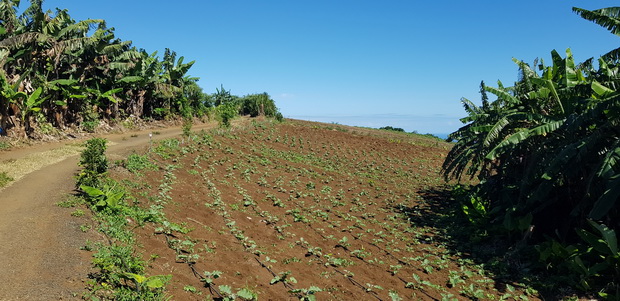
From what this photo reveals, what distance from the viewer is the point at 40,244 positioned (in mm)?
6414

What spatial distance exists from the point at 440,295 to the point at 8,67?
20.3 meters

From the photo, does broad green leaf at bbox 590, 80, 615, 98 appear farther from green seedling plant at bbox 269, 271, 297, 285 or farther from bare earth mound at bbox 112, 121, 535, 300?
green seedling plant at bbox 269, 271, 297, 285

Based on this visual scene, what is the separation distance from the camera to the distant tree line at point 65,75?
16203mm

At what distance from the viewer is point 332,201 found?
13.7 meters

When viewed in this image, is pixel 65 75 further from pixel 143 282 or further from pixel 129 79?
pixel 143 282

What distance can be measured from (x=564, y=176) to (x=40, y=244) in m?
11.4

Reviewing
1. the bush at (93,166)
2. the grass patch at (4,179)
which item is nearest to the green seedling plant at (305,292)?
the bush at (93,166)

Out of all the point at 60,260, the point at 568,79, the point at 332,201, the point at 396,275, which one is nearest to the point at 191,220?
the point at 60,260

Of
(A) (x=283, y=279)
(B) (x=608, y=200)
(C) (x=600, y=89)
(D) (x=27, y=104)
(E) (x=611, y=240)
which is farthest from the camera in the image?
(D) (x=27, y=104)

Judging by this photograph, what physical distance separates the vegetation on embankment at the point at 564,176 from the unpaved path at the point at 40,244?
8863 millimetres

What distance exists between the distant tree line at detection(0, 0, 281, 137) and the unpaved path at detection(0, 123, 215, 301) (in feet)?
26.2

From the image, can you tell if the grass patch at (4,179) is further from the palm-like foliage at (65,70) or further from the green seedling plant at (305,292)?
the green seedling plant at (305,292)

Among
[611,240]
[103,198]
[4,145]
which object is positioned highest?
[4,145]

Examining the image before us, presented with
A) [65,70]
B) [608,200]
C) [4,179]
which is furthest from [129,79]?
→ [608,200]
